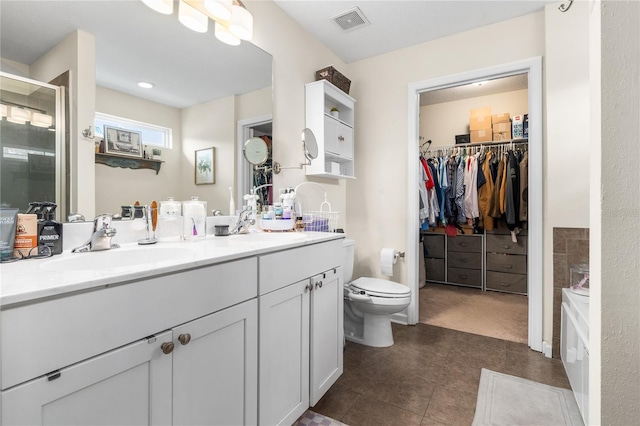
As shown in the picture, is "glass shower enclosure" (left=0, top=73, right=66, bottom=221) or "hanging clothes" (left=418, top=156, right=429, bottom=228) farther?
"hanging clothes" (left=418, top=156, right=429, bottom=228)

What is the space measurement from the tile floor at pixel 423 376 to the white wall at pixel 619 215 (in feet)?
3.54

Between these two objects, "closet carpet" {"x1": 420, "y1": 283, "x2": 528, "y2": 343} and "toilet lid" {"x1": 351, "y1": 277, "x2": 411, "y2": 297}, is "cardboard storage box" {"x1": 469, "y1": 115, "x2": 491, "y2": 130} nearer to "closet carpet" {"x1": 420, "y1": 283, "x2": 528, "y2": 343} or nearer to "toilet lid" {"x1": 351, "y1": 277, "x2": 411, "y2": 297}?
"closet carpet" {"x1": 420, "y1": 283, "x2": 528, "y2": 343}

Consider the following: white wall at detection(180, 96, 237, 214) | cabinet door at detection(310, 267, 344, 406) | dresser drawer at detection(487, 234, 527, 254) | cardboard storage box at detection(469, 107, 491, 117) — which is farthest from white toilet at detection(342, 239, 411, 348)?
cardboard storage box at detection(469, 107, 491, 117)

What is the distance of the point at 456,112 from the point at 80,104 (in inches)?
163

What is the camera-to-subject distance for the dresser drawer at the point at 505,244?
11.4ft

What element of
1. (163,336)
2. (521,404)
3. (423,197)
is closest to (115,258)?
(163,336)

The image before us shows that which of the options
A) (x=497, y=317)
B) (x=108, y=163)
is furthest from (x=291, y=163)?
(x=497, y=317)

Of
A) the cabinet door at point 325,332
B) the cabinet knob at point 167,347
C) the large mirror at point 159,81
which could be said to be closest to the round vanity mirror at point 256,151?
the large mirror at point 159,81

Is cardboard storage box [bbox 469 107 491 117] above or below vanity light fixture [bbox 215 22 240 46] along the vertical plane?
above

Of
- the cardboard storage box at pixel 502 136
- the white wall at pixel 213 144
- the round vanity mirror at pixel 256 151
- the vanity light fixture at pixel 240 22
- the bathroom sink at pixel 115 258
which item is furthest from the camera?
the cardboard storage box at pixel 502 136

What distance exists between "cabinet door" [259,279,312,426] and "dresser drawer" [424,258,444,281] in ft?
9.77

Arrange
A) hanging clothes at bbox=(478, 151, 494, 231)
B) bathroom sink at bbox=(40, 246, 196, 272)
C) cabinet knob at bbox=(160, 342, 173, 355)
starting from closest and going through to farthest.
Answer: cabinet knob at bbox=(160, 342, 173, 355) < bathroom sink at bbox=(40, 246, 196, 272) < hanging clothes at bbox=(478, 151, 494, 231)

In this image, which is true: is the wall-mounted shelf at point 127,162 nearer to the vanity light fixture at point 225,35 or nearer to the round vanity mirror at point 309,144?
the vanity light fixture at point 225,35

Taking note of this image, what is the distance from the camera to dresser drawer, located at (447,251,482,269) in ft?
12.1
